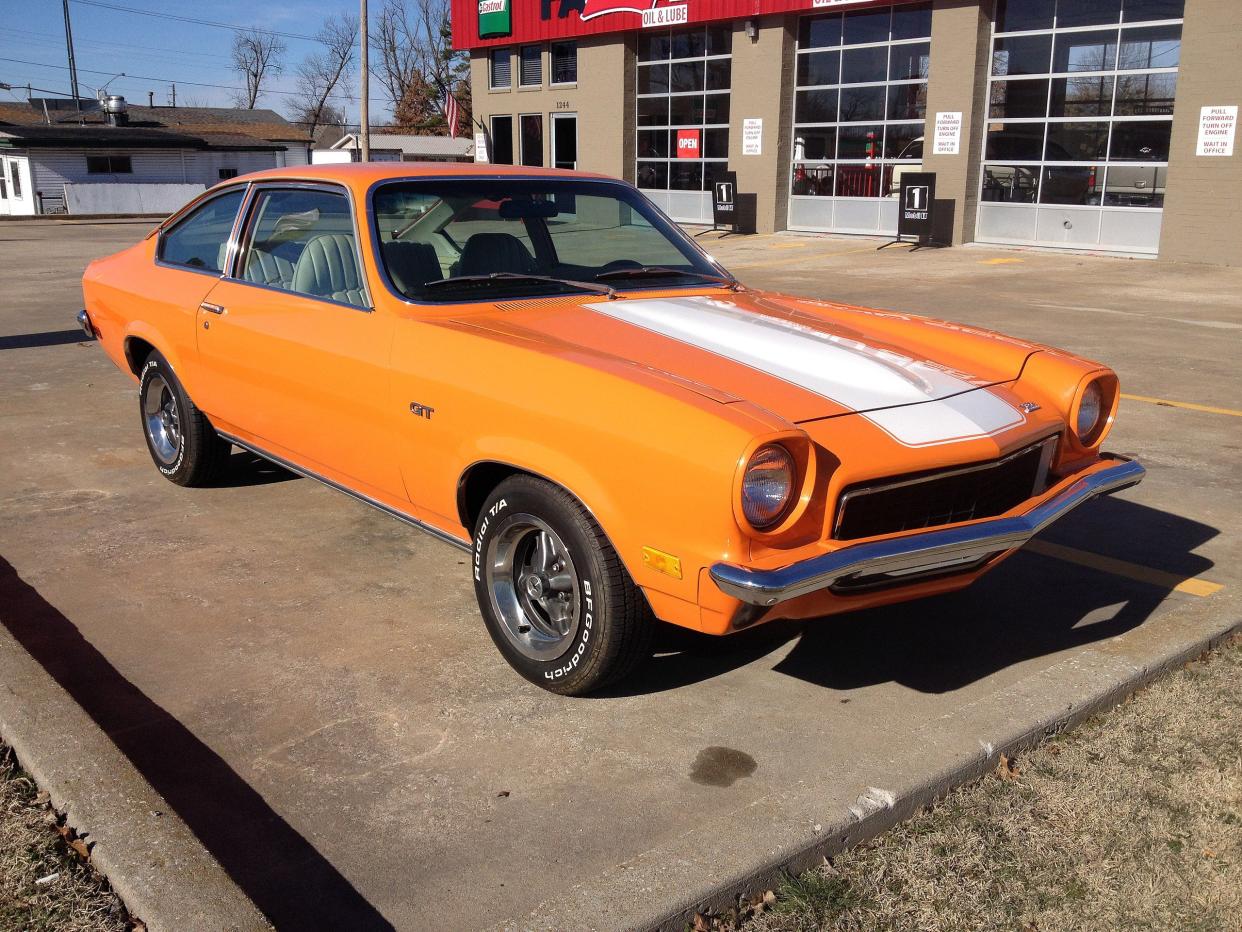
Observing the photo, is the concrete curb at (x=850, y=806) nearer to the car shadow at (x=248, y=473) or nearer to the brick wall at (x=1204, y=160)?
the car shadow at (x=248, y=473)

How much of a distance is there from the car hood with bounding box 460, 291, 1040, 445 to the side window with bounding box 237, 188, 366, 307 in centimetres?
68

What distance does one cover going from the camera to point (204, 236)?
18.0 ft

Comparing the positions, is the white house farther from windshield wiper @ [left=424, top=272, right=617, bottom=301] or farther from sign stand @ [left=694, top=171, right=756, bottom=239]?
windshield wiper @ [left=424, top=272, right=617, bottom=301]

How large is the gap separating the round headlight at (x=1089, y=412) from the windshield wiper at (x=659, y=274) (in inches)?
59.6

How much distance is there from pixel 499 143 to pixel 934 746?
29701 millimetres

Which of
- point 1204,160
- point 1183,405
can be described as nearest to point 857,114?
point 1204,160

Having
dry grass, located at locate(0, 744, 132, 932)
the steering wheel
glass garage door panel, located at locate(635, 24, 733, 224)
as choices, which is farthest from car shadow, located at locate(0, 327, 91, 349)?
Answer: glass garage door panel, located at locate(635, 24, 733, 224)

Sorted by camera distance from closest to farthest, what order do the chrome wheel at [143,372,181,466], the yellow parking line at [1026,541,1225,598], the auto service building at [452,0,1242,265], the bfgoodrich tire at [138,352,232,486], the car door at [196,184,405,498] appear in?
the car door at [196,184,405,498], the yellow parking line at [1026,541,1225,598], the bfgoodrich tire at [138,352,232,486], the chrome wheel at [143,372,181,466], the auto service building at [452,0,1242,265]

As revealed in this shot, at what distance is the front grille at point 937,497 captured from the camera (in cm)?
317

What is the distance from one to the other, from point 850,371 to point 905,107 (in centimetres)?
1956

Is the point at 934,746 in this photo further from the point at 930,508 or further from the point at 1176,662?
the point at 1176,662

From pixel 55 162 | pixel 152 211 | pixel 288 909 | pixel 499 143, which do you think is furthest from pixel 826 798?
pixel 55 162

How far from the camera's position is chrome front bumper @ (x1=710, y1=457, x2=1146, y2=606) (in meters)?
2.90

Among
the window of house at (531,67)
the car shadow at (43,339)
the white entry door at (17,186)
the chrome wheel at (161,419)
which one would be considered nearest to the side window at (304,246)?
the chrome wheel at (161,419)
